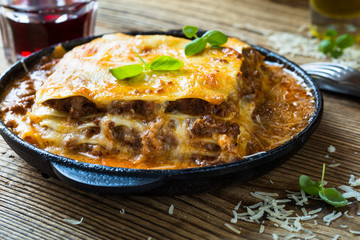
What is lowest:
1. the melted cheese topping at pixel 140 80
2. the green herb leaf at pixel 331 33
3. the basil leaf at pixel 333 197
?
the basil leaf at pixel 333 197

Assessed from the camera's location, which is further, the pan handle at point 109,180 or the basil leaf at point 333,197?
the basil leaf at point 333,197

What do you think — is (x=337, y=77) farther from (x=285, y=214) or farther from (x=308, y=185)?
(x=285, y=214)

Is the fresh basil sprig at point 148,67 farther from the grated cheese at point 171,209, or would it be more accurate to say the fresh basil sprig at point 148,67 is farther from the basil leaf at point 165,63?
the grated cheese at point 171,209

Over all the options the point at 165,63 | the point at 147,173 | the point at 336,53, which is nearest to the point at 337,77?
the point at 336,53

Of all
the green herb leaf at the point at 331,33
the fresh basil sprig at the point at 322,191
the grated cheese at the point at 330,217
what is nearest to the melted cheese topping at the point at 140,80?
the fresh basil sprig at the point at 322,191

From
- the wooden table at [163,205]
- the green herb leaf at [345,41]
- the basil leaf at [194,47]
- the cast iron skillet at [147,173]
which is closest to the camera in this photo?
the cast iron skillet at [147,173]

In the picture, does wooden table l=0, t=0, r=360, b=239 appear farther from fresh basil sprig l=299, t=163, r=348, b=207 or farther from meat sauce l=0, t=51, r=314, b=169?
meat sauce l=0, t=51, r=314, b=169

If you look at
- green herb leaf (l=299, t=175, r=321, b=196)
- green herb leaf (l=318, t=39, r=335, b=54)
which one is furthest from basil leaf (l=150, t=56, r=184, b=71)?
green herb leaf (l=318, t=39, r=335, b=54)
